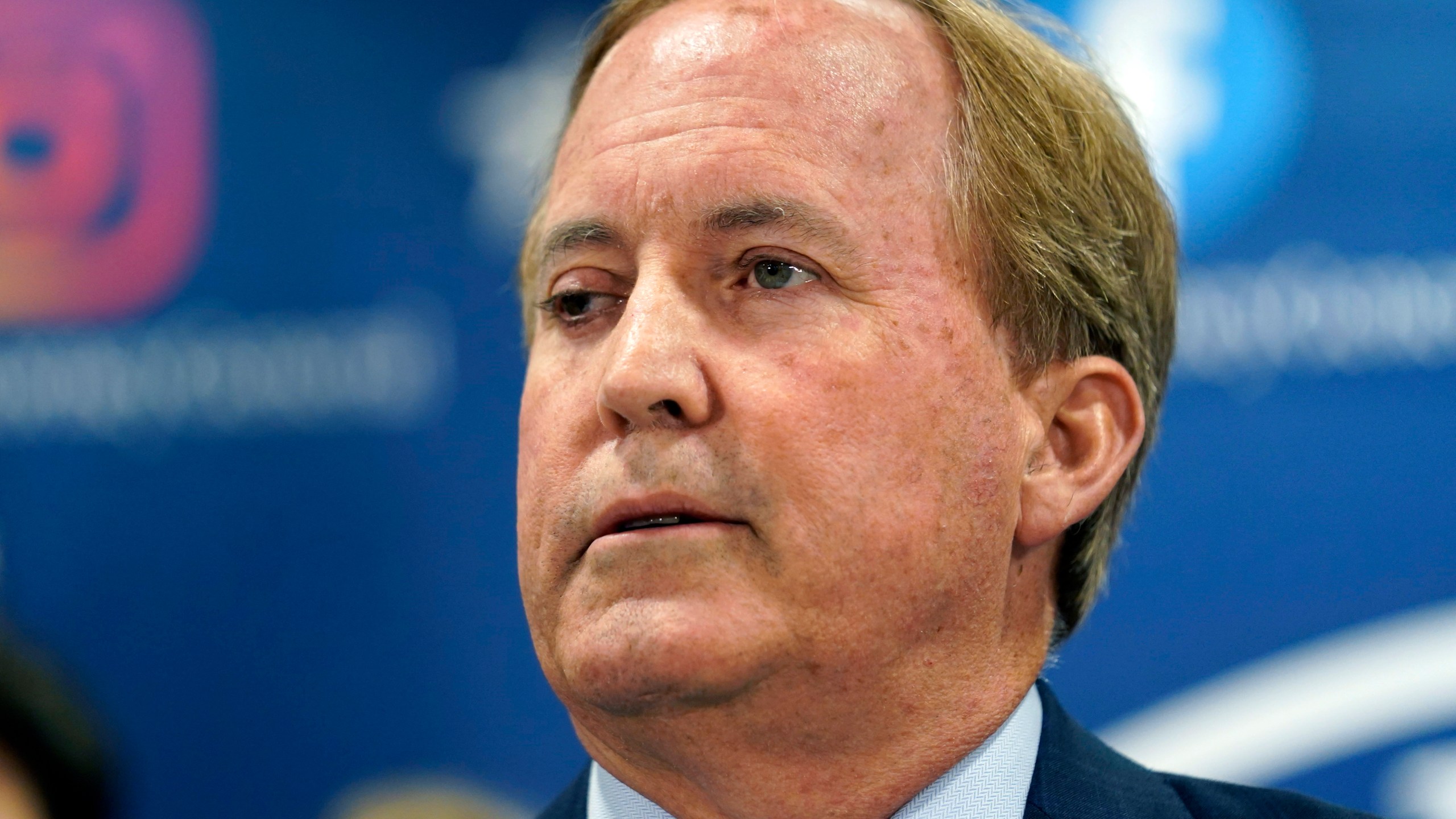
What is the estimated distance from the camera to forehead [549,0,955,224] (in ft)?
4.62

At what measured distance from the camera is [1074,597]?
5.54 ft

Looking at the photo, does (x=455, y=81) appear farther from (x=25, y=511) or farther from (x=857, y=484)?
(x=857, y=484)

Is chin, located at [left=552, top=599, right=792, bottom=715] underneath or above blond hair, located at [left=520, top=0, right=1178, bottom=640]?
underneath

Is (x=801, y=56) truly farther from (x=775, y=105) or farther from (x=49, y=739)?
(x=49, y=739)

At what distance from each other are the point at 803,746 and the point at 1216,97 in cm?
223

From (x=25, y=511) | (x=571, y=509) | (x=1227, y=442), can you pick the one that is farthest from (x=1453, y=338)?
(x=25, y=511)

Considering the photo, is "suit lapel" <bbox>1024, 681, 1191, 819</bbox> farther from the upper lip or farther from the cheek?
the upper lip

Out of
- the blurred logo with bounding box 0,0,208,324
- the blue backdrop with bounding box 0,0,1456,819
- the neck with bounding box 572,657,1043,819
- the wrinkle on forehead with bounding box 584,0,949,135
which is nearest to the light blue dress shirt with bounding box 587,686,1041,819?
the neck with bounding box 572,657,1043,819

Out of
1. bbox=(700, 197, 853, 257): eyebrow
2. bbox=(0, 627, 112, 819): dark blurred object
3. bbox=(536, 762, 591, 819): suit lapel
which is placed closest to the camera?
bbox=(700, 197, 853, 257): eyebrow

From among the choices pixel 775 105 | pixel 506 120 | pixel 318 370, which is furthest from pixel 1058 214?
pixel 318 370

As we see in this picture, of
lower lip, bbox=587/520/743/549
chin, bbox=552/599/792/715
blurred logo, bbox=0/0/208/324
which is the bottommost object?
chin, bbox=552/599/792/715

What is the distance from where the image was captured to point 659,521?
131 centimetres

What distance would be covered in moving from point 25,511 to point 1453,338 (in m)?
3.35

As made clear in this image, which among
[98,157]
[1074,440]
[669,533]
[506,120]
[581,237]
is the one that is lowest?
[669,533]
